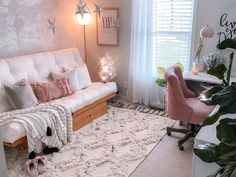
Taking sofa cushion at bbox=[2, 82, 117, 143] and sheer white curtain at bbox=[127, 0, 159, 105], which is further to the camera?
sheer white curtain at bbox=[127, 0, 159, 105]

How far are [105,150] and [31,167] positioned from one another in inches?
32.0

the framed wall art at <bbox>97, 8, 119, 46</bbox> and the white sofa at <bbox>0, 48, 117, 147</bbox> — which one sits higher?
the framed wall art at <bbox>97, 8, 119, 46</bbox>

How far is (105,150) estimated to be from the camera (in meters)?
2.74

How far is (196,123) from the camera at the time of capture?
2.73m

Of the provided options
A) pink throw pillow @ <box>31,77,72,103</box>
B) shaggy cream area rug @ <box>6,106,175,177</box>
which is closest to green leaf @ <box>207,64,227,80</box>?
shaggy cream area rug @ <box>6,106,175,177</box>

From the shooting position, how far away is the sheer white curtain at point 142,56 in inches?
151

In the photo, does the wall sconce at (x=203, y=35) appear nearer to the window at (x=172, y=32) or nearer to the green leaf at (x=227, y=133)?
the window at (x=172, y=32)

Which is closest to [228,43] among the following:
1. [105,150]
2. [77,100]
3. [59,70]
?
[105,150]

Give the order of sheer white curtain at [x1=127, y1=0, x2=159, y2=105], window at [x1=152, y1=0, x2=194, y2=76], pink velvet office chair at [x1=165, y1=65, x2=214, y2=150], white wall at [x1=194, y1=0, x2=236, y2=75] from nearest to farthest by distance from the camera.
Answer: pink velvet office chair at [x1=165, y1=65, x2=214, y2=150] → white wall at [x1=194, y1=0, x2=236, y2=75] → window at [x1=152, y1=0, x2=194, y2=76] → sheer white curtain at [x1=127, y1=0, x2=159, y2=105]

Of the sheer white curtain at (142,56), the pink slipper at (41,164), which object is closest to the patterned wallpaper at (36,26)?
the sheer white curtain at (142,56)

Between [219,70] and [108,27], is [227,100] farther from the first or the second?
[108,27]

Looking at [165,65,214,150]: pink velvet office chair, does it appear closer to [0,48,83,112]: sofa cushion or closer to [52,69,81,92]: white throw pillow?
[52,69,81,92]: white throw pillow

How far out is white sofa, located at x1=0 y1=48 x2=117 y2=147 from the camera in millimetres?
2992

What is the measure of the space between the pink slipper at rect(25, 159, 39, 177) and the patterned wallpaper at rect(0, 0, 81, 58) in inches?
63.1
